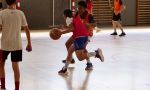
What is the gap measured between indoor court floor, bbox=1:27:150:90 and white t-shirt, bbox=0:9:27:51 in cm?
93

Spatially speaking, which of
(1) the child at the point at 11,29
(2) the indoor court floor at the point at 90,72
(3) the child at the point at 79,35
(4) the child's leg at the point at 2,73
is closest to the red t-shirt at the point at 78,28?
(3) the child at the point at 79,35

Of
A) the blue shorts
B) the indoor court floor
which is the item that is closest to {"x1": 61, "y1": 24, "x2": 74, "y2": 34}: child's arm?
the blue shorts

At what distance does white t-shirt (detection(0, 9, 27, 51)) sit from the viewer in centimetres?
598

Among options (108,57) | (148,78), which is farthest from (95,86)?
(108,57)

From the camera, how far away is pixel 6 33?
19.8 ft

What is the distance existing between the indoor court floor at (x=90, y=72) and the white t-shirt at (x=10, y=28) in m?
0.93

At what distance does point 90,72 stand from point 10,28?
2.75 meters

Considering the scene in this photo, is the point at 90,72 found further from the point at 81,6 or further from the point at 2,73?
the point at 2,73

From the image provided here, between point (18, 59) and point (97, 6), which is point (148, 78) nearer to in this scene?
point (18, 59)

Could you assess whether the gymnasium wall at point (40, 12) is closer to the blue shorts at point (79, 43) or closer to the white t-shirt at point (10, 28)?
the blue shorts at point (79, 43)

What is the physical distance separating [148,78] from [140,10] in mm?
14459

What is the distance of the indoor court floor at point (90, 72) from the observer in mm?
6910

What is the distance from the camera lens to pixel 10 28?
19.7 feet

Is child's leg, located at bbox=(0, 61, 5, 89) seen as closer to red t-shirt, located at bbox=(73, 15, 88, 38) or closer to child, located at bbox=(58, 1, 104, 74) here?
child, located at bbox=(58, 1, 104, 74)
